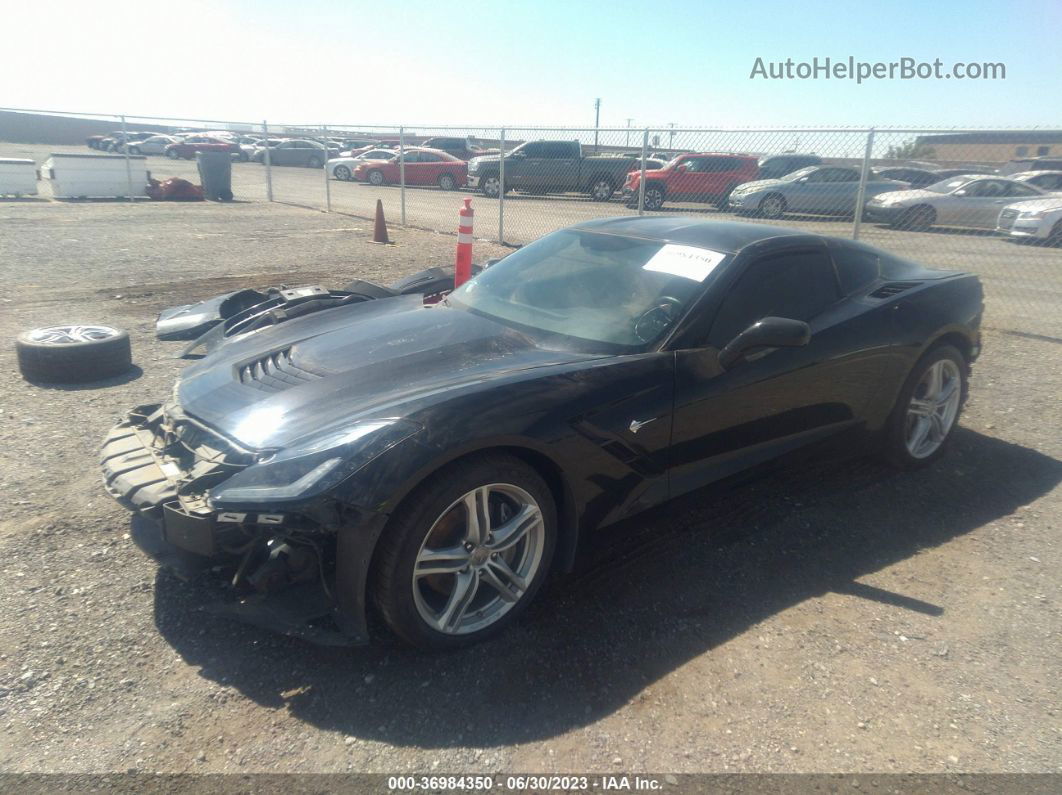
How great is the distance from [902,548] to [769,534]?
0.62m

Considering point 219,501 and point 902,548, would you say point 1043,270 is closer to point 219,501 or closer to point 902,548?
point 902,548

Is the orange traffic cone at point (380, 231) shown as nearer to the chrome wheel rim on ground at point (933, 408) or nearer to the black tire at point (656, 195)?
the black tire at point (656, 195)

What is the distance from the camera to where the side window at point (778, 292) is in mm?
3461

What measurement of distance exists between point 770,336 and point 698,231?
2.94 feet

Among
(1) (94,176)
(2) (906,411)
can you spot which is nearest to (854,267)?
(2) (906,411)

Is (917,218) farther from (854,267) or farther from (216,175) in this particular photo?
(216,175)

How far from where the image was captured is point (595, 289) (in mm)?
3676

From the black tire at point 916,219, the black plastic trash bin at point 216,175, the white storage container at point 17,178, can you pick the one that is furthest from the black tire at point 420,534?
the white storage container at point 17,178

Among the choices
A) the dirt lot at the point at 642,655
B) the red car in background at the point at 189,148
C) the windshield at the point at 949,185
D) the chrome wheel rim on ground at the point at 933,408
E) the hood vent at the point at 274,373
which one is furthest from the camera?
the red car in background at the point at 189,148

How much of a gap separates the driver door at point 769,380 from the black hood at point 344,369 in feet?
1.94

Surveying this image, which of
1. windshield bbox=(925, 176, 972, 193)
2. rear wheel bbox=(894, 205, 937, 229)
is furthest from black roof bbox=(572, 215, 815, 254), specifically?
windshield bbox=(925, 176, 972, 193)

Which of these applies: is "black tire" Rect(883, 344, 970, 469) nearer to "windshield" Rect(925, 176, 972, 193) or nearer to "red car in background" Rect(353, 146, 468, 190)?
"windshield" Rect(925, 176, 972, 193)

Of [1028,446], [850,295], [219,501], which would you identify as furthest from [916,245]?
[219,501]

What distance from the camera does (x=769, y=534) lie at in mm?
3693
